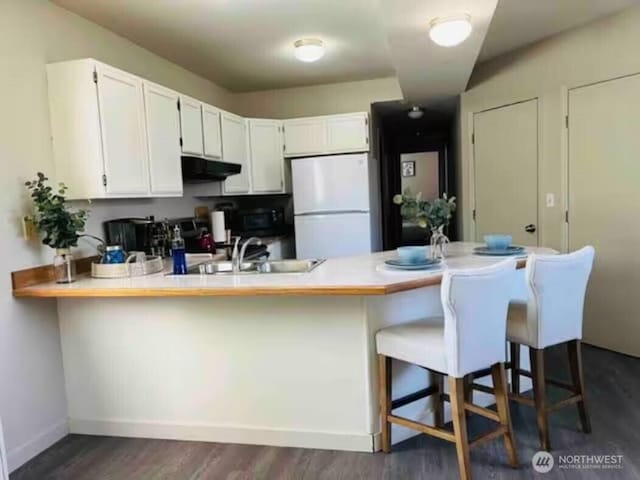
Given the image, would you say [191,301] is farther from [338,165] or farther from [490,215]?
[490,215]

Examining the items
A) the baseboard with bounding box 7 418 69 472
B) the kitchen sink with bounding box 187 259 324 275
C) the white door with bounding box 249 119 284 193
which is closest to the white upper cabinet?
the white door with bounding box 249 119 284 193

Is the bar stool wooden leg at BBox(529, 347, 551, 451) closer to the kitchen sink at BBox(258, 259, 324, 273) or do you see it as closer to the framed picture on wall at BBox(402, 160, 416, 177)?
the kitchen sink at BBox(258, 259, 324, 273)

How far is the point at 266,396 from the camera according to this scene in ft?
7.97

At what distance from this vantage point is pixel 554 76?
388 centimetres

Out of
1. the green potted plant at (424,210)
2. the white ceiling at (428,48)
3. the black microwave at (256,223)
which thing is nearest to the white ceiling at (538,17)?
the white ceiling at (428,48)

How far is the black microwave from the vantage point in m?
4.56

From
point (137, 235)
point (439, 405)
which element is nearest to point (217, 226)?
Answer: point (137, 235)

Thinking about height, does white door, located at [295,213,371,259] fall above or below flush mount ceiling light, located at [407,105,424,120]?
below

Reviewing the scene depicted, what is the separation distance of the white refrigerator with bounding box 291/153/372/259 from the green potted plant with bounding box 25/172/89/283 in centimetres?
234

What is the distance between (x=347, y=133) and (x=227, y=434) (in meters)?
3.07

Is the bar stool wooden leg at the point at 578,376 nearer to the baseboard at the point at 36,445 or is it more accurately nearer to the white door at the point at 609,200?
the white door at the point at 609,200

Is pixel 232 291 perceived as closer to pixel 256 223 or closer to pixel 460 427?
pixel 460 427

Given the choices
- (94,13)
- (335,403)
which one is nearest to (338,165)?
(94,13)

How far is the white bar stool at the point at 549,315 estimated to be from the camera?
2178mm
